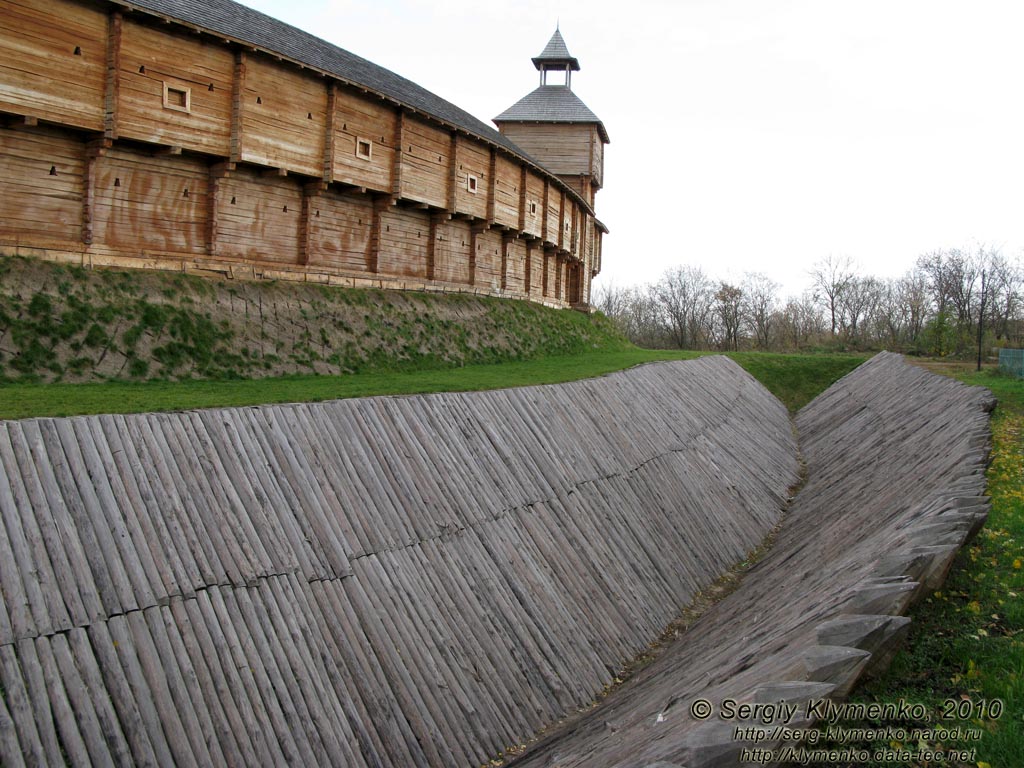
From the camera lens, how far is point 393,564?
24.3 feet

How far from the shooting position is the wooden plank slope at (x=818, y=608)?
13.4 feet

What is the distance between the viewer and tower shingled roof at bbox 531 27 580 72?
149ft

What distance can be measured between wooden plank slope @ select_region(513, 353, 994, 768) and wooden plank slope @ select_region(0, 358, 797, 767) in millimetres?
915

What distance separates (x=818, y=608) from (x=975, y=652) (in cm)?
102

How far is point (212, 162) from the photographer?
1681 centimetres

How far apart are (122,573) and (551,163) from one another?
132ft

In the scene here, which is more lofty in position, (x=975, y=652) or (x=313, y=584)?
(x=975, y=652)

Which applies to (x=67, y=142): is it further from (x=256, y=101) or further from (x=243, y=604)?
(x=243, y=604)

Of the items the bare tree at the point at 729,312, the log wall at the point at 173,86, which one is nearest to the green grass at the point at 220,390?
the log wall at the point at 173,86

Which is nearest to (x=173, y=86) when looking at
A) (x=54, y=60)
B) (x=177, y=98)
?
(x=177, y=98)

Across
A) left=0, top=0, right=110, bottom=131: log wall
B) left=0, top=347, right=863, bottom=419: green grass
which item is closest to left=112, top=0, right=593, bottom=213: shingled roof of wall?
left=0, top=0, right=110, bottom=131: log wall

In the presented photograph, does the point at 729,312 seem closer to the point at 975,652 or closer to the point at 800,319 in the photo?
the point at 800,319

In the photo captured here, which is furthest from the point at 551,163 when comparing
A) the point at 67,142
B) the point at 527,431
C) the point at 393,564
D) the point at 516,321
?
the point at 393,564

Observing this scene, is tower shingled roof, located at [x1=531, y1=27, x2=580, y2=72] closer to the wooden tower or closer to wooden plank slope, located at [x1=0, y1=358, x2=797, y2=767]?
the wooden tower
